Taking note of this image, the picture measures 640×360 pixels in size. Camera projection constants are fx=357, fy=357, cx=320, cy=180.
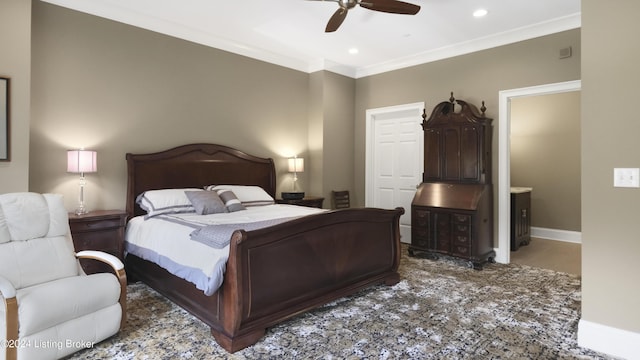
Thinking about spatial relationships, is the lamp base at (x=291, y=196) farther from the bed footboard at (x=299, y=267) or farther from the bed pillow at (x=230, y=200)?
the bed footboard at (x=299, y=267)

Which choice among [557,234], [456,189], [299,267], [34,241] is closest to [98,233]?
[34,241]

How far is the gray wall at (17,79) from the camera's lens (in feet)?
10.2

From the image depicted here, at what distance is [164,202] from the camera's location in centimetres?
378

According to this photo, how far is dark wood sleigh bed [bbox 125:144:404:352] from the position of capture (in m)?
2.41

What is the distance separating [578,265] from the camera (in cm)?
455

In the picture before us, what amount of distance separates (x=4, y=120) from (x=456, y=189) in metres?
4.84

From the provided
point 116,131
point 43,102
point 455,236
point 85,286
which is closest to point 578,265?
point 455,236

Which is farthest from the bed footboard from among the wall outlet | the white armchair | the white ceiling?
the white ceiling

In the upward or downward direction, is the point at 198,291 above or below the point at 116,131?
below

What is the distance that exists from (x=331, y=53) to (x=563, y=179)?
180 inches

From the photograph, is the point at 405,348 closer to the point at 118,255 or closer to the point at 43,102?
A: the point at 118,255

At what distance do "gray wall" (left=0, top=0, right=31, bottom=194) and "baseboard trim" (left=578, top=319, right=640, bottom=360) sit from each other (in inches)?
183

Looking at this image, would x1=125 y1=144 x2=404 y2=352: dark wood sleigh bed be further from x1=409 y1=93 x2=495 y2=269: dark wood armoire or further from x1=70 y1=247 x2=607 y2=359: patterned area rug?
x1=409 y1=93 x2=495 y2=269: dark wood armoire

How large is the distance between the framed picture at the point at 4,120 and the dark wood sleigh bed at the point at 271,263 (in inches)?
40.1
